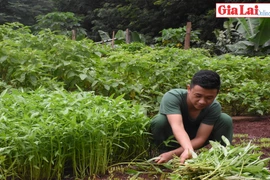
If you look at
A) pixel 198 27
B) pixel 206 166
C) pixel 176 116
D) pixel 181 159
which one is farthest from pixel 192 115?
pixel 198 27

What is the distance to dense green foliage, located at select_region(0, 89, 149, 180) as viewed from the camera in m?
3.02

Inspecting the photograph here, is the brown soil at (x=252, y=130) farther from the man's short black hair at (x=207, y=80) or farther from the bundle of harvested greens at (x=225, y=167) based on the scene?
the bundle of harvested greens at (x=225, y=167)

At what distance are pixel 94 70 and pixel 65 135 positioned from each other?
7.26 feet

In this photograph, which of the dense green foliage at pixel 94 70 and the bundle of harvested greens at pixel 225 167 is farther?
the dense green foliage at pixel 94 70

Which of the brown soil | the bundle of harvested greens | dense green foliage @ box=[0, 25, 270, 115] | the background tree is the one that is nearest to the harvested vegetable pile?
the bundle of harvested greens

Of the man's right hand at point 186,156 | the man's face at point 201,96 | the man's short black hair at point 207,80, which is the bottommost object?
the man's right hand at point 186,156


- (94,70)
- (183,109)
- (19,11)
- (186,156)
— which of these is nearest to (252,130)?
(94,70)

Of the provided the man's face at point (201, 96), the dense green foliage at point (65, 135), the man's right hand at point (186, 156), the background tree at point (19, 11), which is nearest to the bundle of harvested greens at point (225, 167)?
the man's right hand at point (186, 156)

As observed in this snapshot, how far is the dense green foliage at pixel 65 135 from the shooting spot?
9.89 feet

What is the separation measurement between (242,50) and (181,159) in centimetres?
1102

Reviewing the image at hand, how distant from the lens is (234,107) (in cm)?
694

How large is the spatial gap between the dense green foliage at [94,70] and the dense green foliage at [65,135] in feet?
4.25

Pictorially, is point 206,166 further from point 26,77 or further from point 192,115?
point 26,77

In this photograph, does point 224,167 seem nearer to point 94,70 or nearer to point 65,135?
point 65,135
